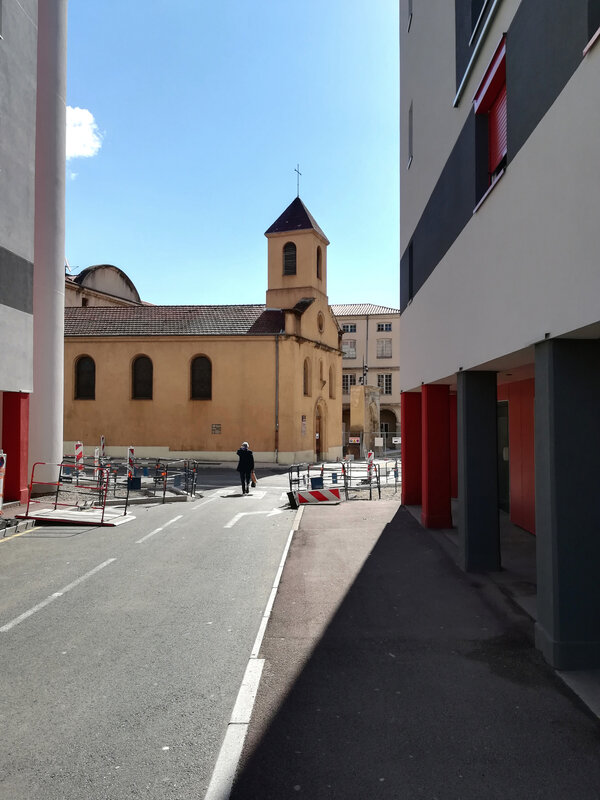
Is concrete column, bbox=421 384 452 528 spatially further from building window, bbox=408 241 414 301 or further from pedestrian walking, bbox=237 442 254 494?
pedestrian walking, bbox=237 442 254 494

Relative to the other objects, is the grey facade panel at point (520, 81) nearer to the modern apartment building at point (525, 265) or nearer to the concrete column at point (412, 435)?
the modern apartment building at point (525, 265)

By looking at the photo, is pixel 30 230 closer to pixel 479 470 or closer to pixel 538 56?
pixel 479 470

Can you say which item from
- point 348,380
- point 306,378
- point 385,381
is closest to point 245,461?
point 306,378

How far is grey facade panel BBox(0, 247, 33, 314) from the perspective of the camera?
1512 cm

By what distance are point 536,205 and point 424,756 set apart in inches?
200

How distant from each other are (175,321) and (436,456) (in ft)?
91.3

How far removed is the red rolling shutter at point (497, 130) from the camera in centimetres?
806

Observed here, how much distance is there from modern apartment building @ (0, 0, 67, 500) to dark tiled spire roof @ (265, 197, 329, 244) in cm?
2134

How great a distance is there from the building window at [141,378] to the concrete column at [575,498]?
110ft

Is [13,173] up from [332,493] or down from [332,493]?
up

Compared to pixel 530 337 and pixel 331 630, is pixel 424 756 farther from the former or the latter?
pixel 530 337

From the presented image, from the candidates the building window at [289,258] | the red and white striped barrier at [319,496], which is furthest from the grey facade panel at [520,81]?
the building window at [289,258]

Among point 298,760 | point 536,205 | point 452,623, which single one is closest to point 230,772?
point 298,760

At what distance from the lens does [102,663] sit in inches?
237
